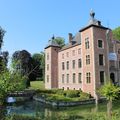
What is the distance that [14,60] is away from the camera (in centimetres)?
1026

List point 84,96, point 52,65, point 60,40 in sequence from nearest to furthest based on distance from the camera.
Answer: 1. point 84,96
2. point 52,65
3. point 60,40

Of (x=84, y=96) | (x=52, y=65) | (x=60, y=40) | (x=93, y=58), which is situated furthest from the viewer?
(x=60, y=40)

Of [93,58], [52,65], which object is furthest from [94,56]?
[52,65]

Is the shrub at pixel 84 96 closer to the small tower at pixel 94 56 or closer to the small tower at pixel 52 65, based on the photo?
the small tower at pixel 94 56

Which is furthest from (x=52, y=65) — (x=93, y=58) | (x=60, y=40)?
(x=60, y=40)

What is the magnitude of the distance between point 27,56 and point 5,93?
57.9 meters

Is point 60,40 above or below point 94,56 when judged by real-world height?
above

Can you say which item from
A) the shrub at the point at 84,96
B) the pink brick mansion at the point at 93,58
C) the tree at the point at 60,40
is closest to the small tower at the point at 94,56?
the pink brick mansion at the point at 93,58

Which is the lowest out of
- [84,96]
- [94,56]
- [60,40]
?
[84,96]

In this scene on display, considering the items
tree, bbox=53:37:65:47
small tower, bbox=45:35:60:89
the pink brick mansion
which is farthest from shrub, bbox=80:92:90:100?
tree, bbox=53:37:65:47

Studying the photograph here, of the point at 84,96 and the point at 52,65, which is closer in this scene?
the point at 84,96

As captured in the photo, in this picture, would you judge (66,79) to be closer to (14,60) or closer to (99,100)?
(99,100)

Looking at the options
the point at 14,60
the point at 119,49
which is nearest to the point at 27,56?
the point at 119,49

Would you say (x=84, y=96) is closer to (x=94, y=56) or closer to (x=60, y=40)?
(x=94, y=56)
